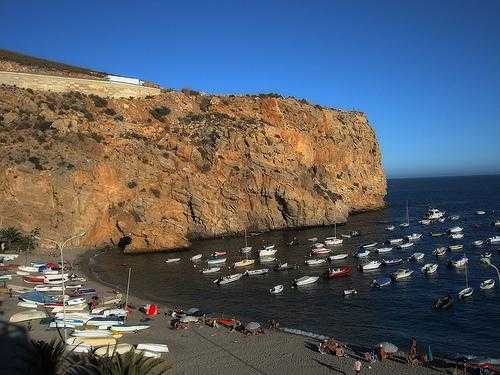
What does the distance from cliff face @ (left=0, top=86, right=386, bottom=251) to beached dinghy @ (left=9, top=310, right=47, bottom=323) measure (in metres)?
30.1

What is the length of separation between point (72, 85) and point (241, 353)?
68.2 metres

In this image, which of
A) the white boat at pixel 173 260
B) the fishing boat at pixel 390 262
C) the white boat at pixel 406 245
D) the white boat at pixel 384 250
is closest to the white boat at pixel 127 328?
the white boat at pixel 173 260

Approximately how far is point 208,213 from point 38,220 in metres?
26.9

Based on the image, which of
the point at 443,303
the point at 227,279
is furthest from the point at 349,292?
the point at 227,279

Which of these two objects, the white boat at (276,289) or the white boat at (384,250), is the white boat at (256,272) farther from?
the white boat at (384,250)

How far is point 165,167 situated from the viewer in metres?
77.1

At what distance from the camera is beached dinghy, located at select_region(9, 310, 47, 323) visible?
32.6m

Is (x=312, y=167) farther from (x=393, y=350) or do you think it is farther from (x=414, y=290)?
(x=393, y=350)

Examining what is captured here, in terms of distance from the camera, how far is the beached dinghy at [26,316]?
1282 inches

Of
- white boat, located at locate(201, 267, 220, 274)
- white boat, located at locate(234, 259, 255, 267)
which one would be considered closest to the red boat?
white boat, located at locate(234, 259, 255, 267)

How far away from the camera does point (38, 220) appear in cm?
6181

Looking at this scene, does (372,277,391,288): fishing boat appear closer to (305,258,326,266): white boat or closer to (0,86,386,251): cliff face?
(305,258,326,266): white boat

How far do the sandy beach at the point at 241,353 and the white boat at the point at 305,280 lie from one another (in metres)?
14.7

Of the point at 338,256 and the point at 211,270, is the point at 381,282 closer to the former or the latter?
the point at 338,256
